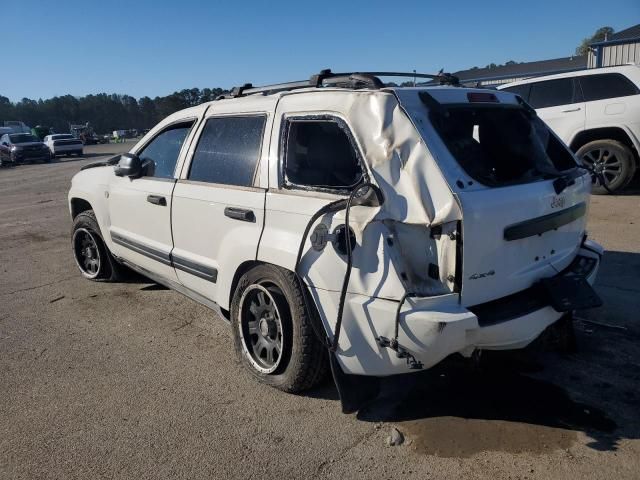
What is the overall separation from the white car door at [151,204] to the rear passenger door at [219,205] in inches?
7.2

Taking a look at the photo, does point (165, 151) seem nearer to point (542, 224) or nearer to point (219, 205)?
point (219, 205)

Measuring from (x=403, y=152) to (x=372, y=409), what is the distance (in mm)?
1539

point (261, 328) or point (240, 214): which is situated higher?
point (240, 214)

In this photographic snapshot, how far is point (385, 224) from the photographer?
2.74 metres

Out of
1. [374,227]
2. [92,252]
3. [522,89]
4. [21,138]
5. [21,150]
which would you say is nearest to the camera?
[374,227]

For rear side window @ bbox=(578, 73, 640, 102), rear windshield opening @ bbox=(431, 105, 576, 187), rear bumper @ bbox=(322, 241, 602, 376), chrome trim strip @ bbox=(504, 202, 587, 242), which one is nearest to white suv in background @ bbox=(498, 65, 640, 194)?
rear side window @ bbox=(578, 73, 640, 102)

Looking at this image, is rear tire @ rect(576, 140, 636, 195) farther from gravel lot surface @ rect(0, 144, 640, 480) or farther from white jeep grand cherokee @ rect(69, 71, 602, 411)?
white jeep grand cherokee @ rect(69, 71, 602, 411)

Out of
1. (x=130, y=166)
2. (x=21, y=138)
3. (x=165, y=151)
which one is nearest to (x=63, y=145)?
(x=21, y=138)

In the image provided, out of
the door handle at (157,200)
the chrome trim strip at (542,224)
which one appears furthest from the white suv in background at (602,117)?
the door handle at (157,200)

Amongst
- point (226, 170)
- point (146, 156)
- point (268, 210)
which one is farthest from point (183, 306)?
point (268, 210)

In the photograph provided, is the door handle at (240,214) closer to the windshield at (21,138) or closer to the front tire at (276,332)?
the front tire at (276,332)

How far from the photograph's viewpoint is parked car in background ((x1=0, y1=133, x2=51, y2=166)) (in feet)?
96.2

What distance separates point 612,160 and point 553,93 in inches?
62.1

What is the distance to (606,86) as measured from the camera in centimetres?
888
